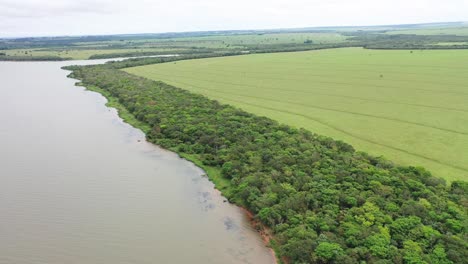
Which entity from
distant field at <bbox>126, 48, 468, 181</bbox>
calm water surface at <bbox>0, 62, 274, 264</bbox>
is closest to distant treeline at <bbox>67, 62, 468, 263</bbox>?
calm water surface at <bbox>0, 62, 274, 264</bbox>

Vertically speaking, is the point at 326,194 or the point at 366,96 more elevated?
the point at 366,96

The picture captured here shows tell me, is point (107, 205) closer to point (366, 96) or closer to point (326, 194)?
point (326, 194)

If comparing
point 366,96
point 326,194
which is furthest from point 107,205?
point 366,96

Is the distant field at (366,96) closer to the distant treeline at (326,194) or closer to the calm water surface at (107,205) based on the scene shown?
the distant treeline at (326,194)

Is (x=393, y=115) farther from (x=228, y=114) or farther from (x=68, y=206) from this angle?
(x=68, y=206)

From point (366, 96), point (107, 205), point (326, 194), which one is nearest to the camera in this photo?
point (326, 194)

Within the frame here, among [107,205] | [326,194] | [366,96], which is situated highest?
[366,96]

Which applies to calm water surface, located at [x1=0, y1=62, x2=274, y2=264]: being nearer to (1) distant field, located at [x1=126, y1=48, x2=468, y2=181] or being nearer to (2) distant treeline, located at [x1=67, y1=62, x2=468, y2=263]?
(2) distant treeline, located at [x1=67, y1=62, x2=468, y2=263]
